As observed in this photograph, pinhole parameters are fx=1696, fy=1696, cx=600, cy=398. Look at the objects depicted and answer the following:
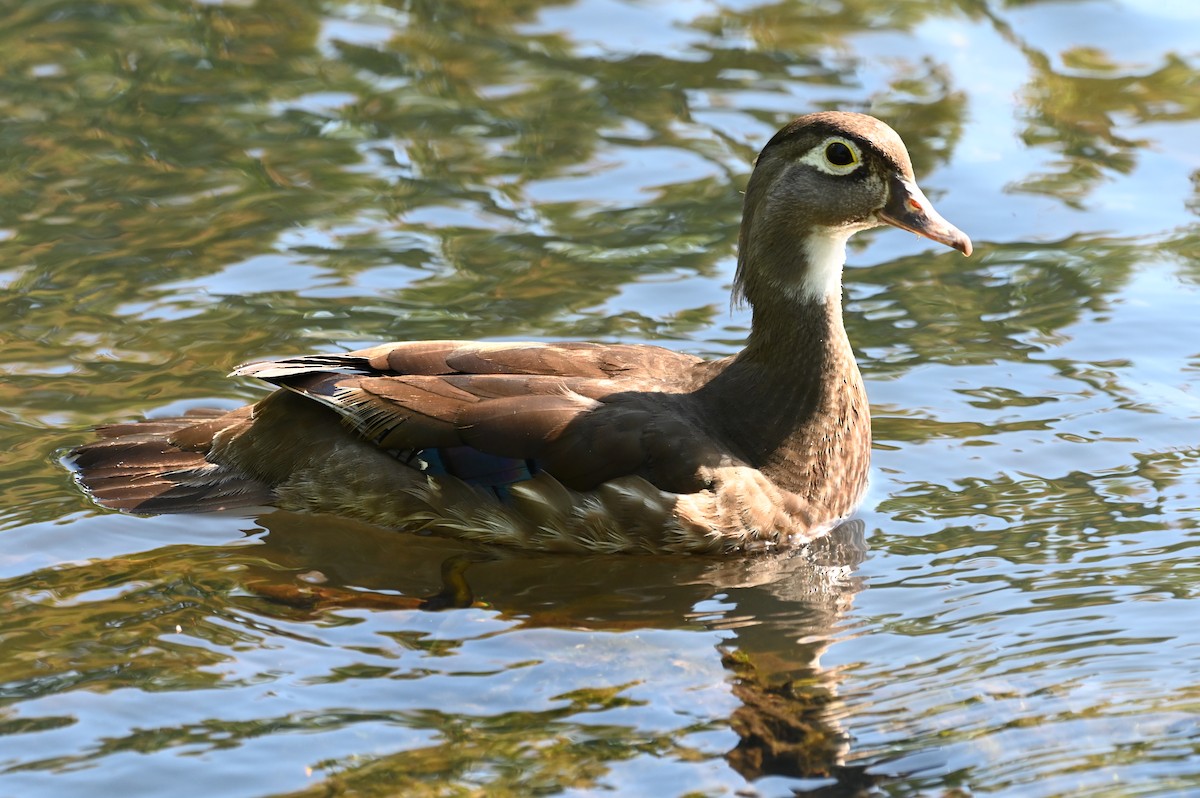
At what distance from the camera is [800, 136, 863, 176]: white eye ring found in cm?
852

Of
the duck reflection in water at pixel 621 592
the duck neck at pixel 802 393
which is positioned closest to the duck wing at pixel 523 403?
the duck neck at pixel 802 393

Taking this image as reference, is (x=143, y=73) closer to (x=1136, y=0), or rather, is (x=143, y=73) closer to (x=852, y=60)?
(x=852, y=60)

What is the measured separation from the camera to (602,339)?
33.2 feet

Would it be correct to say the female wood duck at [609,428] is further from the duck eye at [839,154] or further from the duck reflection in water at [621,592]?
the duck reflection in water at [621,592]

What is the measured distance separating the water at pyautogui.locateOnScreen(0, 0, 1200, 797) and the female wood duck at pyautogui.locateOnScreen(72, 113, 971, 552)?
9.3 inches

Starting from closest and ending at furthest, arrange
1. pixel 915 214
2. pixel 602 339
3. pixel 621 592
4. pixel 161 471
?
pixel 621 592 → pixel 915 214 → pixel 161 471 → pixel 602 339

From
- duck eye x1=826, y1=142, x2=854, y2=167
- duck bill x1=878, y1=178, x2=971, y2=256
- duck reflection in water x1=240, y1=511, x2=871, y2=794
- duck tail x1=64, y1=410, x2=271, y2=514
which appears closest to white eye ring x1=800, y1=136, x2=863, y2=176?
duck eye x1=826, y1=142, x2=854, y2=167

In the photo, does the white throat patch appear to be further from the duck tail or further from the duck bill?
the duck tail

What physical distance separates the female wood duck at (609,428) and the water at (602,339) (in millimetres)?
235

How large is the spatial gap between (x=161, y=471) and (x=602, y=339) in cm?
272

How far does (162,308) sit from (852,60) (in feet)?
19.8

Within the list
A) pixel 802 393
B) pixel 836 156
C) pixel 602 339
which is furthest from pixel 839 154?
pixel 602 339

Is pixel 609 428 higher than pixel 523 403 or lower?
lower

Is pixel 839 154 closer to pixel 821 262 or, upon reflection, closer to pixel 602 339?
pixel 821 262
